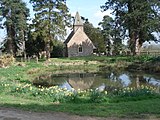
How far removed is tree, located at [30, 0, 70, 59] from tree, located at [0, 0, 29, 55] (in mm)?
8610

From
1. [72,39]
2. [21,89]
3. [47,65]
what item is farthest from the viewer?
[72,39]

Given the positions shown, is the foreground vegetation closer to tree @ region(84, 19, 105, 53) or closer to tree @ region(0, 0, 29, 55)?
tree @ region(0, 0, 29, 55)

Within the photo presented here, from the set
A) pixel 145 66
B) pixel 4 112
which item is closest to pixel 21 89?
pixel 4 112

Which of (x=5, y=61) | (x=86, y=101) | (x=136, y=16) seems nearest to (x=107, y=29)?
(x=136, y=16)

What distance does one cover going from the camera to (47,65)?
43.2 m

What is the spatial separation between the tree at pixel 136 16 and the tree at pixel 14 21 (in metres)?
18.1

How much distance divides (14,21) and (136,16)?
90.9ft

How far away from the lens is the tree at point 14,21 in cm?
6178

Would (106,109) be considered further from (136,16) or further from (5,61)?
(136,16)

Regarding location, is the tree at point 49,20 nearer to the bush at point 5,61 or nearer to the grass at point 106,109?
the bush at point 5,61

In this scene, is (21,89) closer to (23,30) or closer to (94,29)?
(23,30)

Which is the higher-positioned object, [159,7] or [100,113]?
[159,7]

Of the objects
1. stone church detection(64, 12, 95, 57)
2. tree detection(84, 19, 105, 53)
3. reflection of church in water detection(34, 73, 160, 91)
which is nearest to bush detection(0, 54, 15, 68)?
reflection of church in water detection(34, 73, 160, 91)

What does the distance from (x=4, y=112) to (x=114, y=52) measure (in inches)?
2452
